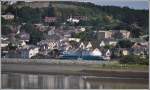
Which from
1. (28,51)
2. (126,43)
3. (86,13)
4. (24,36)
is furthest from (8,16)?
(126,43)

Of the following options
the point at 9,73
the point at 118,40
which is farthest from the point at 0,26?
the point at 118,40

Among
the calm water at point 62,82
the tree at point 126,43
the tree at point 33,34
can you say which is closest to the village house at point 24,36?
the tree at point 33,34

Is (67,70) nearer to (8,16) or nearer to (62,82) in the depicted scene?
(62,82)

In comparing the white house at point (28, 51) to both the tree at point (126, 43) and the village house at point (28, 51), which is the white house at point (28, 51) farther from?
the tree at point (126, 43)

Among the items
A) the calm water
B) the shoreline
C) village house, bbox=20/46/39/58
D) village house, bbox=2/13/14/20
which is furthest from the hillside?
the calm water

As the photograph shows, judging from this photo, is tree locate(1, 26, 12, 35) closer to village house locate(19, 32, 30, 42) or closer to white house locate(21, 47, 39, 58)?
village house locate(19, 32, 30, 42)
